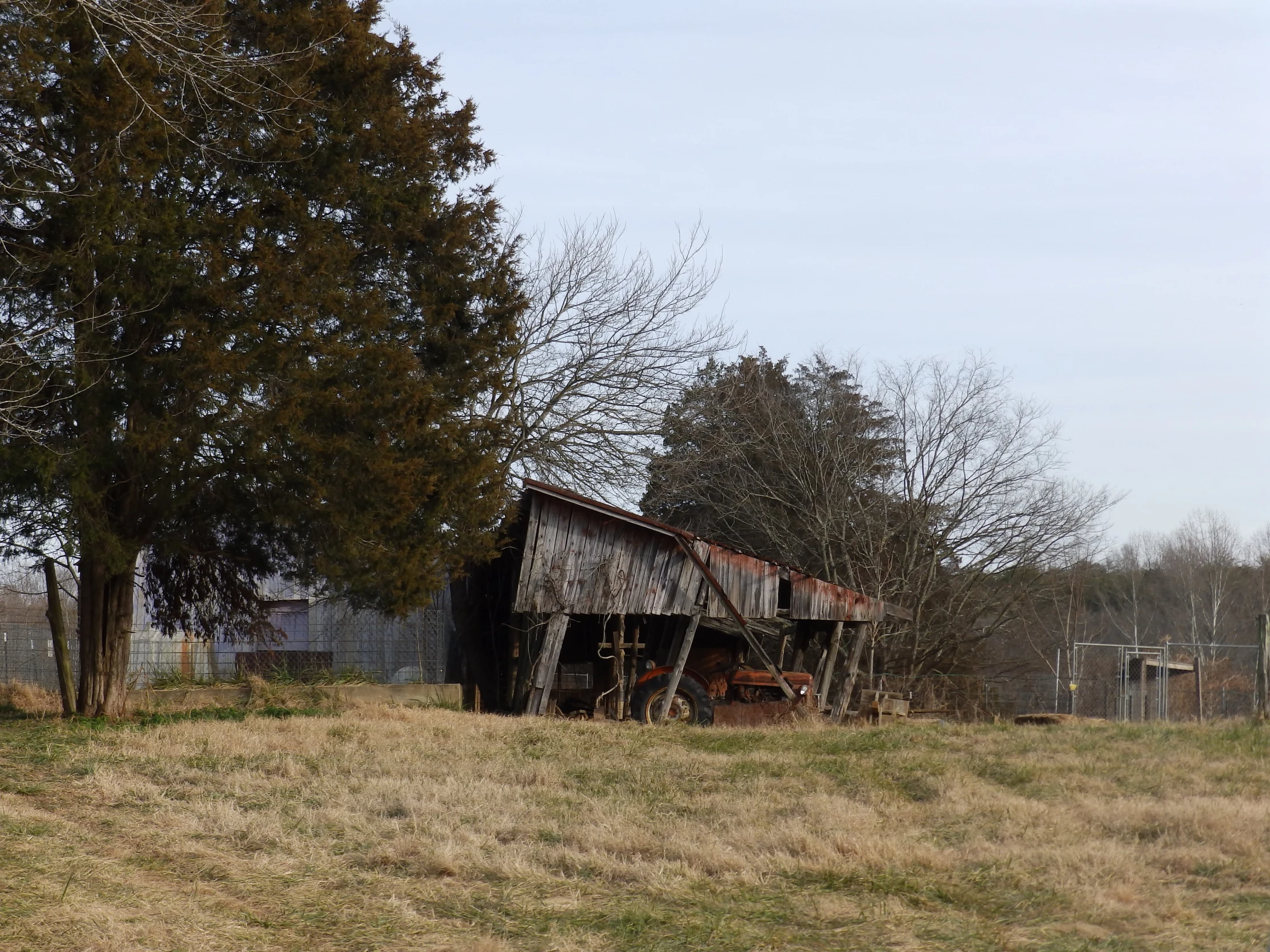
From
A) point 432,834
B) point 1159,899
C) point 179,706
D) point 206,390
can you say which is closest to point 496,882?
point 432,834

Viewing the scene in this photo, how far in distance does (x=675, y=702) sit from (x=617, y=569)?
2306 millimetres

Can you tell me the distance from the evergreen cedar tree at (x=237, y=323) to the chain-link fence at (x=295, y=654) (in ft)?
9.70

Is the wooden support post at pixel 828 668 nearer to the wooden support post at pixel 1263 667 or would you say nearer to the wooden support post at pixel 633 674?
the wooden support post at pixel 633 674

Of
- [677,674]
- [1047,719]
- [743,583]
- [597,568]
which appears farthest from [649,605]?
[1047,719]

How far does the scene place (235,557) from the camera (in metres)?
15.5

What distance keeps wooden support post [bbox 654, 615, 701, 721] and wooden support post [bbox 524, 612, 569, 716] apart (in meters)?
1.79

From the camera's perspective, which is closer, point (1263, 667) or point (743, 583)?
point (1263, 667)

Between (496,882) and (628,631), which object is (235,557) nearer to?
(628,631)

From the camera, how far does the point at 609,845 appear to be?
26.6 ft

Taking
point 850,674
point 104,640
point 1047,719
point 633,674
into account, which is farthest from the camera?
point 850,674

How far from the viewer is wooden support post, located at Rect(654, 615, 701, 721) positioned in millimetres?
18719

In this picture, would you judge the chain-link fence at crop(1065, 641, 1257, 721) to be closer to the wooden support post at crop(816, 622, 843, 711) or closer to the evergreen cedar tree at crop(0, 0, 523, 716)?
the wooden support post at crop(816, 622, 843, 711)

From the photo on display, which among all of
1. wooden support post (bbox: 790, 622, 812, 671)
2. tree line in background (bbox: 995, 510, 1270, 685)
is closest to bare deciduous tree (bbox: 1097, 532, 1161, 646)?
tree line in background (bbox: 995, 510, 1270, 685)

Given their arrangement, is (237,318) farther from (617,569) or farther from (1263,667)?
(1263,667)
